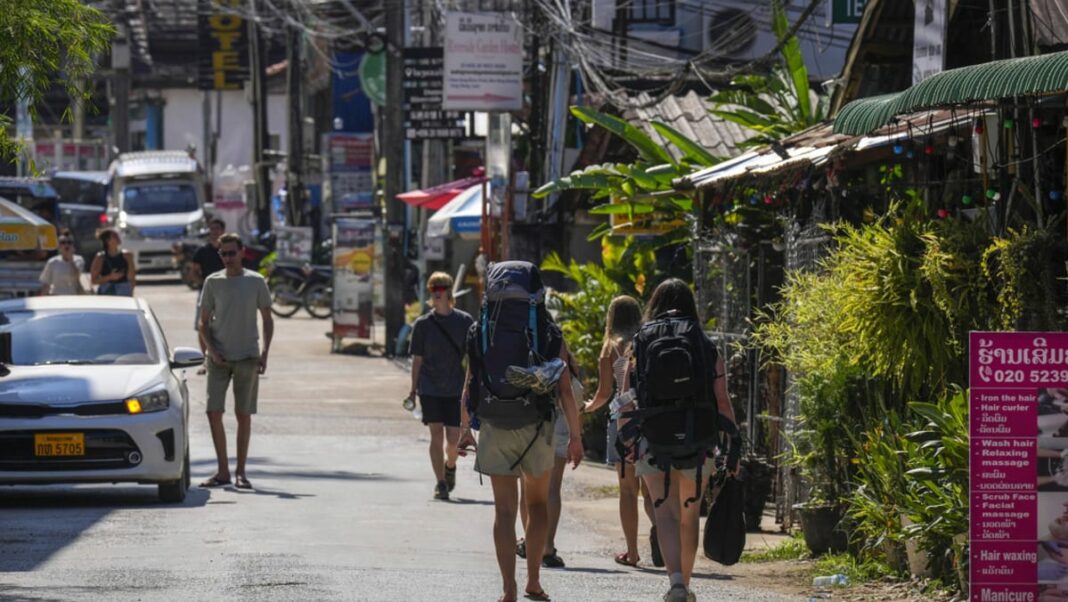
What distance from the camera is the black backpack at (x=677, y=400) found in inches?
386

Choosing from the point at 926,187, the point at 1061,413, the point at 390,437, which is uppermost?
the point at 926,187

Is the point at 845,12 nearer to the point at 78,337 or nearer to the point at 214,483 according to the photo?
the point at 214,483

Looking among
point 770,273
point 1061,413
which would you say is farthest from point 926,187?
point 1061,413

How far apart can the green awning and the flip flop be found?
7.04 meters

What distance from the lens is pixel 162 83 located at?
2864 inches

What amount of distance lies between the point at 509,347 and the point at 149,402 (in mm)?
5120

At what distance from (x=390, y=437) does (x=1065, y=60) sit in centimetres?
1262

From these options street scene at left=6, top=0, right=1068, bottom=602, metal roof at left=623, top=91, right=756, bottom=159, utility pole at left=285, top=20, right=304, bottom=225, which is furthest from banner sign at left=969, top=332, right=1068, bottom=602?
utility pole at left=285, top=20, right=304, bottom=225

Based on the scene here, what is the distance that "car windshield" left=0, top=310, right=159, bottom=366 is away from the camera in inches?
567

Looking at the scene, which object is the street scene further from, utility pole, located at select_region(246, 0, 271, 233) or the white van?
utility pole, located at select_region(246, 0, 271, 233)

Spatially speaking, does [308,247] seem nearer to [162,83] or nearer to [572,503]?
[572,503]

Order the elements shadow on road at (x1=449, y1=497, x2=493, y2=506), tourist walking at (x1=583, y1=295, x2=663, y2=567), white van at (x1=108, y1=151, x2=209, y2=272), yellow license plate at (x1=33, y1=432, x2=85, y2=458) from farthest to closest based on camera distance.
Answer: white van at (x1=108, y1=151, x2=209, y2=272) → shadow on road at (x1=449, y1=497, x2=493, y2=506) → yellow license plate at (x1=33, y1=432, x2=85, y2=458) → tourist walking at (x1=583, y1=295, x2=663, y2=567)

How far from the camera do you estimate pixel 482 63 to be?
80.8ft

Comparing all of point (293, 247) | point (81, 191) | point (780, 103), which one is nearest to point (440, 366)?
point (780, 103)
